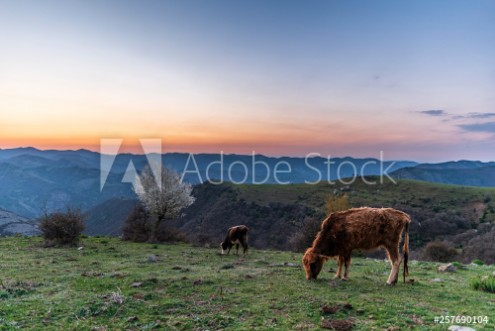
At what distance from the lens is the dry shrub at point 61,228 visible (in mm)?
28766

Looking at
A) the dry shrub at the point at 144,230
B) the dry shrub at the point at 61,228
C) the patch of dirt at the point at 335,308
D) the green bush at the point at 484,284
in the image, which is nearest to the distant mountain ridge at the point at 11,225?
the dry shrub at the point at 144,230

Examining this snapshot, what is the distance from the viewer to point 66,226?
2895cm

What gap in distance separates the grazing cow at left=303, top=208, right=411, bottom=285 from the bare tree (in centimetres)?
2616

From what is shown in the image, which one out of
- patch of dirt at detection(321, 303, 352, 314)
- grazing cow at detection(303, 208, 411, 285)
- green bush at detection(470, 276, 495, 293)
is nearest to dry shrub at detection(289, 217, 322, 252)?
grazing cow at detection(303, 208, 411, 285)

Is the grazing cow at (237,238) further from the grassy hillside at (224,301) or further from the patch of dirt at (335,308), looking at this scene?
the patch of dirt at (335,308)

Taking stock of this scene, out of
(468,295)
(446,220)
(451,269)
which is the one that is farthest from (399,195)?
(468,295)

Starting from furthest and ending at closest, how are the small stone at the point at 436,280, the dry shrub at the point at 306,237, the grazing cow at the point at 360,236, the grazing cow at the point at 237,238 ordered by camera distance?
the dry shrub at the point at 306,237
the grazing cow at the point at 237,238
the small stone at the point at 436,280
the grazing cow at the point at 360,236

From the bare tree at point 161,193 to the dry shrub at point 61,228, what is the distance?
8.87 m

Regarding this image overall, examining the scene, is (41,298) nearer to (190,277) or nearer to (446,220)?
(190,277)

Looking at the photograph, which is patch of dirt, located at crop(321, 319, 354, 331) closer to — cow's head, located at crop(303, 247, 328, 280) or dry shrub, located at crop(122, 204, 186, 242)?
cow's head, located at crop(303, 247, 328, 280)

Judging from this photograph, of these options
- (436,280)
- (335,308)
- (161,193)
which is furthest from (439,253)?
(335,308)

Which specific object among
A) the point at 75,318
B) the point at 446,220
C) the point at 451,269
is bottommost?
the point at 446,220

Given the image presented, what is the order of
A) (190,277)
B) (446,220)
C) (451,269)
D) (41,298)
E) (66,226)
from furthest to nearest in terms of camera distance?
(446,220) < (66,226) < (451,269) < (190,277) < (41,298)

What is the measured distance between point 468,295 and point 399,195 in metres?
114
